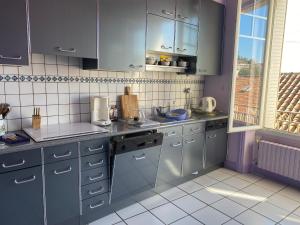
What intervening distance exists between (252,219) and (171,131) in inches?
44.7

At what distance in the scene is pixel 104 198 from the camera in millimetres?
2029

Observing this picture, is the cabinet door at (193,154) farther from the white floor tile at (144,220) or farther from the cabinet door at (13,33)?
the cabinet door at (13,33)

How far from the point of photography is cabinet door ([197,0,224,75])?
113 inches

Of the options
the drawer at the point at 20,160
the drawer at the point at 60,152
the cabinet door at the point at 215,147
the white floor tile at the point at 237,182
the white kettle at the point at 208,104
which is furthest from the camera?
the white kettle at the point at 208,104

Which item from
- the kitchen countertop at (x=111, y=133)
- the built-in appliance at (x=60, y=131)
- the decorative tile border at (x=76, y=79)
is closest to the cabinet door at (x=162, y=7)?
the decorative tile border at (x=76, y=79)

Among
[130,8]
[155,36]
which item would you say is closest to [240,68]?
[155,36]

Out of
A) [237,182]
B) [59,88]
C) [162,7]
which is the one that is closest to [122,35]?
[162,7]

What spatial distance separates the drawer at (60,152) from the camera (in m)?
1.64

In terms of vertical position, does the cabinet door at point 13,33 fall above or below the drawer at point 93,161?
above

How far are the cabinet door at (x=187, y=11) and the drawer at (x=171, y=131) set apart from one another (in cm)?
124

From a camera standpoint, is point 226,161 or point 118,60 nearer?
point 118,60

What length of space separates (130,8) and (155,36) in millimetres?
387

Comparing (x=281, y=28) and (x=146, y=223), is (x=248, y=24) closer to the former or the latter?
(x=281, y=28)

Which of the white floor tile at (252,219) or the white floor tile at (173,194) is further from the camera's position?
the white floor tile at (173,194)
